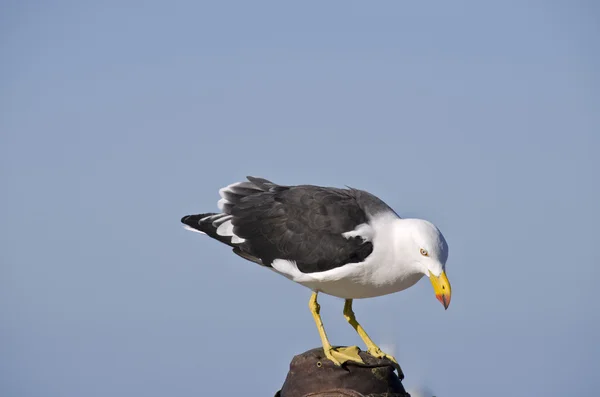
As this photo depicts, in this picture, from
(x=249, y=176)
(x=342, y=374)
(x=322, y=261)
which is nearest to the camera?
(x=342, y=374)

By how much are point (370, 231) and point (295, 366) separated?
178 cm

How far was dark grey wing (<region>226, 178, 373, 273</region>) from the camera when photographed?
10.1 m

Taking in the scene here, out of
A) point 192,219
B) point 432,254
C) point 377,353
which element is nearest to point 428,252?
point 432,254

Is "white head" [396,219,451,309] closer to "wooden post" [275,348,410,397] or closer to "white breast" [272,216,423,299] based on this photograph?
"white breast" [272,216,423,299]

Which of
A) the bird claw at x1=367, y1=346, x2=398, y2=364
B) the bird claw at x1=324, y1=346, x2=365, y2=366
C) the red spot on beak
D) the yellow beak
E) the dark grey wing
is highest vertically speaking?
the dark grey wing

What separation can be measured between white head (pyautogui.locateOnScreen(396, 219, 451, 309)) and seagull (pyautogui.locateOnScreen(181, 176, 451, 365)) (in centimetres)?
1

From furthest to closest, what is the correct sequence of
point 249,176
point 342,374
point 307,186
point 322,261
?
1. point 249,176
2. point 307,186
3. point 322,261
4. point 342,374

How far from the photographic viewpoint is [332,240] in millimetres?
10188

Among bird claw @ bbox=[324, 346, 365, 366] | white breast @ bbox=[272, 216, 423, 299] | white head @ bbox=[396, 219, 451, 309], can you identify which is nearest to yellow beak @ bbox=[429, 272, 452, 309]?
white head @ bbox=[396, 219, 451, 309]

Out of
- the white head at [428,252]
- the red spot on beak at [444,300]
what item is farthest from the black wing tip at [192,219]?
the red spot on beak at [444,300]

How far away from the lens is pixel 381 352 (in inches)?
410

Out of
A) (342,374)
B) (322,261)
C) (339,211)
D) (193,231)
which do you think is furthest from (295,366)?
(193,231)

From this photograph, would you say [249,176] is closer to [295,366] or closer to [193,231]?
[193,231]

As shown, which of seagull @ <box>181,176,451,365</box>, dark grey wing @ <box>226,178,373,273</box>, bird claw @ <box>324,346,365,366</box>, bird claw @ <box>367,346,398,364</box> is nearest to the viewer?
bird claw @ <box>324,346,365,366</box>
